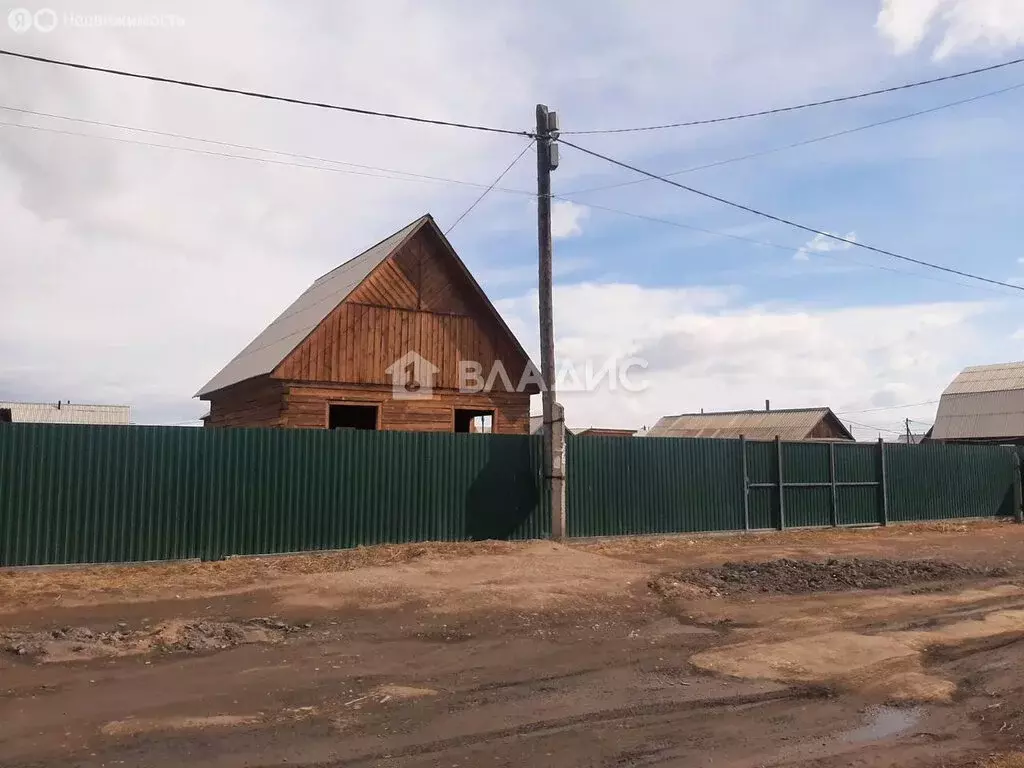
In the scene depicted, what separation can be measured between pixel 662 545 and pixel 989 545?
23.8 feet

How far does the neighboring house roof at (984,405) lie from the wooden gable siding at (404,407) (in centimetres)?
3257

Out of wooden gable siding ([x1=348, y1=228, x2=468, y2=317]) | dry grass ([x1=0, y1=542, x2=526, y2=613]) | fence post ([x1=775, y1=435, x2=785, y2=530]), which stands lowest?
dry grass ([x1=0, y1=542, x2=526, y2=613])

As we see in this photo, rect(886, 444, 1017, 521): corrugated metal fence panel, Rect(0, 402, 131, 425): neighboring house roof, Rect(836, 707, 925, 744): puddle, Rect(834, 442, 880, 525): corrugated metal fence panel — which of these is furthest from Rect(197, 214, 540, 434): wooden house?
Rect(0, 402, 131, 425): neighboring house roof

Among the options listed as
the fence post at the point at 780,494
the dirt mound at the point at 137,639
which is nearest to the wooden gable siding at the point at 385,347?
the fence post at the point at 780,494

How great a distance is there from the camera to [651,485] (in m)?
16.3

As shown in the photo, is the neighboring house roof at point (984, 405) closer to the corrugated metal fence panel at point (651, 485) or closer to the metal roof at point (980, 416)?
the metal roof at point (980, 416)

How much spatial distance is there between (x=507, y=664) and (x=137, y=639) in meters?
3.54

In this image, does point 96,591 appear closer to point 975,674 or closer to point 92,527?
point 92,527

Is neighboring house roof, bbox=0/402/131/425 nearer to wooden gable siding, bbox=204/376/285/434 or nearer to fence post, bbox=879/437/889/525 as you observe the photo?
wooden gable siding, bbox=204/376/285/434

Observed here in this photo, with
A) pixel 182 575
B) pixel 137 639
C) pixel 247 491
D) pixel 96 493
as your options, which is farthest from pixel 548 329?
pixel 137 639

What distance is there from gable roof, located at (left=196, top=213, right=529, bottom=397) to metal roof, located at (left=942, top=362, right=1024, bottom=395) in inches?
1360

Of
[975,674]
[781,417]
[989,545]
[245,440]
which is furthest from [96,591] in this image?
[781,417]

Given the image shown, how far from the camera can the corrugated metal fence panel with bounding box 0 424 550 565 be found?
10.7 meters

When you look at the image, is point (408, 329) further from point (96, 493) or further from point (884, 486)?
point (884, 486)
